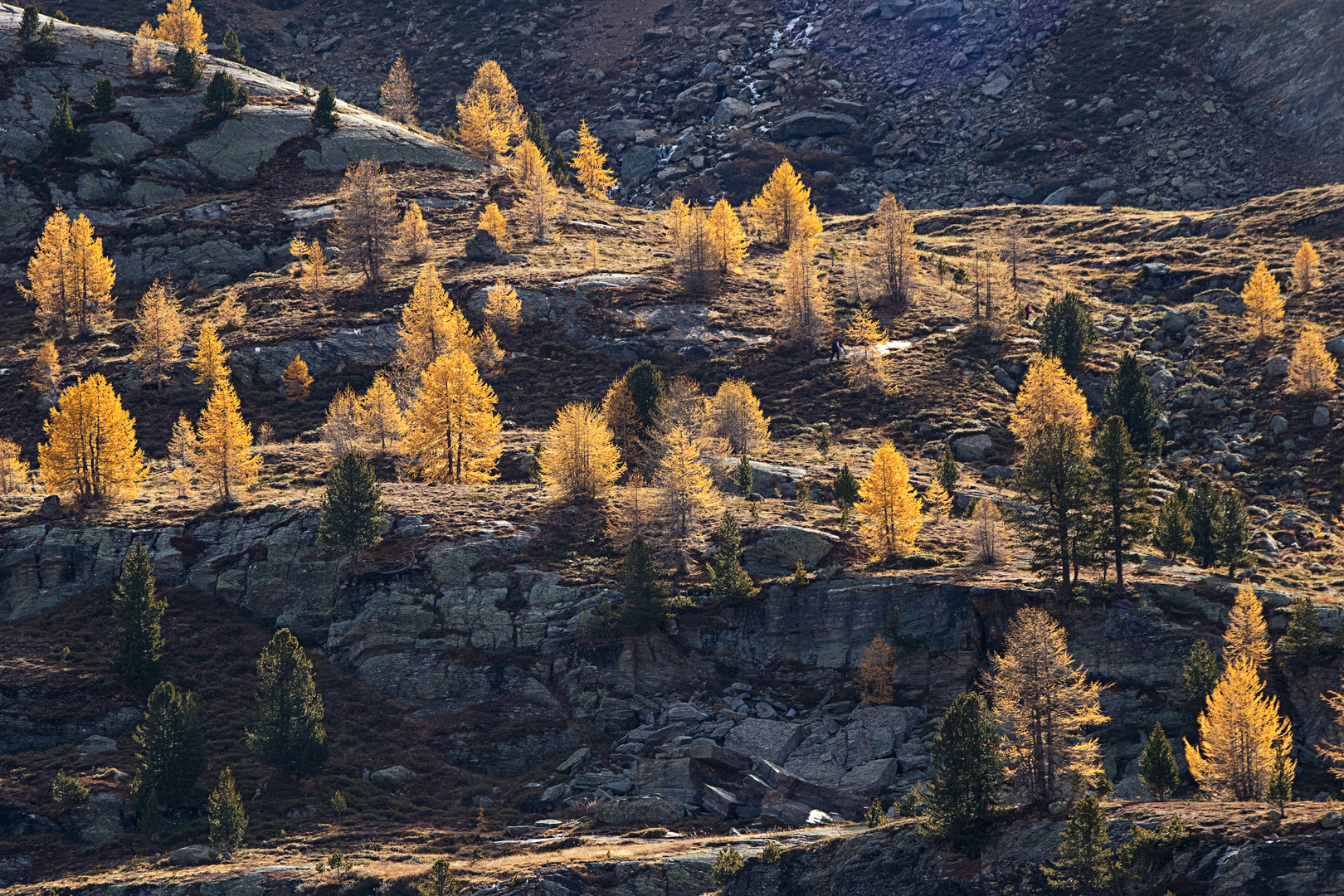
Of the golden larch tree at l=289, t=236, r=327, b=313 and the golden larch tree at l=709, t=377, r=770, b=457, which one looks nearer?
the golden larch tree at l=709, t=377, r=770, b=457

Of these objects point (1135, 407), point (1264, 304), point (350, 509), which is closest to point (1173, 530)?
point (1135, 407)

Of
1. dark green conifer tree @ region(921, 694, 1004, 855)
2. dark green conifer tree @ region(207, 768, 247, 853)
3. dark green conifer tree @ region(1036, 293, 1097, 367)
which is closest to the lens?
dark green conifer tree @ region(921, 694, 1004, 855)

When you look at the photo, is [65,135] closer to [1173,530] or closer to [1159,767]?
[1173,530]

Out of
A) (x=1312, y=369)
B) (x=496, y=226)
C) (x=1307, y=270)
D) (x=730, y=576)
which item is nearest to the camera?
(x=730, y=576)

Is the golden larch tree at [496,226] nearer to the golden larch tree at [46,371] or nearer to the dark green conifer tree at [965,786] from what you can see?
the golden larch tree at [46,371]

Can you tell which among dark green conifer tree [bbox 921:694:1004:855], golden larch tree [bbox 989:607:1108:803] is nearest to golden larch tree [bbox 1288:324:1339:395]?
golden larch tree [bbox 989:607:1108:803]

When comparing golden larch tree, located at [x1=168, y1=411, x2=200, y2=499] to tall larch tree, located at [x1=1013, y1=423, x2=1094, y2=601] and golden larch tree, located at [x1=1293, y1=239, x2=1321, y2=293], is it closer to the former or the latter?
tall larch tree, located at [x1=1013, y1=423, x2=1094, y2=601]
